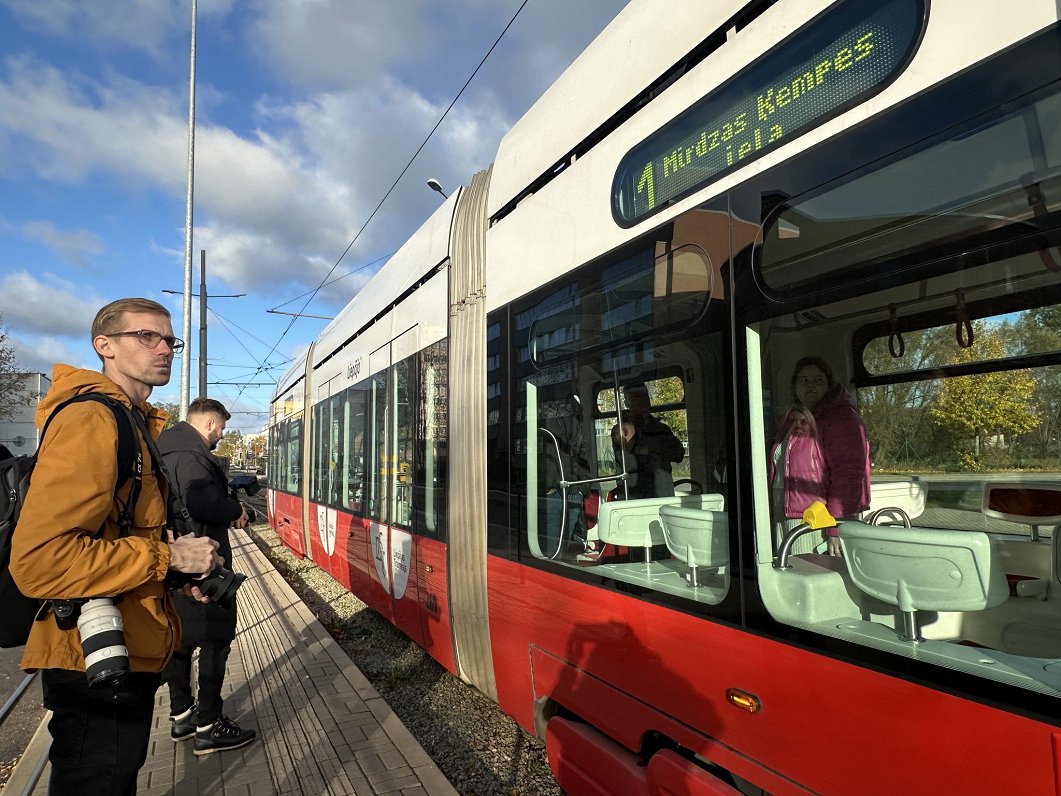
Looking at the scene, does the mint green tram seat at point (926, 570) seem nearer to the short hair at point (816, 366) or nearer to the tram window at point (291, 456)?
the short hair at point (816, 366)

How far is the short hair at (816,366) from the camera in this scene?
7.83 ft

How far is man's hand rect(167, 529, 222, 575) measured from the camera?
6.80 feet

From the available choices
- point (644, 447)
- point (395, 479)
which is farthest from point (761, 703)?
→ point (395, 479)

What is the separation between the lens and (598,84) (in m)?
3.15

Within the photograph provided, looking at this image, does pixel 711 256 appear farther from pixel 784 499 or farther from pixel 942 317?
pixel 942 317

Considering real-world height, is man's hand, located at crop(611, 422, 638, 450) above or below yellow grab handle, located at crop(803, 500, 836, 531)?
above

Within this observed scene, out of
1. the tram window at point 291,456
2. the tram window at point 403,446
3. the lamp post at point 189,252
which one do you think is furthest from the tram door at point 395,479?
the lamp post at point 189,252

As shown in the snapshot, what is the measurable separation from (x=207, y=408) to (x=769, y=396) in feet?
10.8

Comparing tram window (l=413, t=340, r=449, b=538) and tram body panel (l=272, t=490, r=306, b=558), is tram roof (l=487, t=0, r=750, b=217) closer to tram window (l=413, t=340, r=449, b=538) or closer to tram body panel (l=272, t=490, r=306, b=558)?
tram window (l=413, t=340, r=449, b=538)

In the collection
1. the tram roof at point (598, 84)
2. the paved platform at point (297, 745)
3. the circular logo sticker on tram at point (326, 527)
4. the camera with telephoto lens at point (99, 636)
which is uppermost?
the tram roof at point (598, 84)

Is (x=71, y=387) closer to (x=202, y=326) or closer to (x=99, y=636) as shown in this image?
(x=99, y=636)

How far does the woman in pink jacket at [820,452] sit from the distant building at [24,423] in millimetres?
45474

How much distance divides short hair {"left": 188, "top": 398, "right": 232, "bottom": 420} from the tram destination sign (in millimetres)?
2720

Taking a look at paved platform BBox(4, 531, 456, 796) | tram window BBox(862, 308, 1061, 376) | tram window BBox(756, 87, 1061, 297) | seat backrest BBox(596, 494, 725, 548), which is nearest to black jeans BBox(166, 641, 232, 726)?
paved platform BBox(4, 531, 456, 796)
